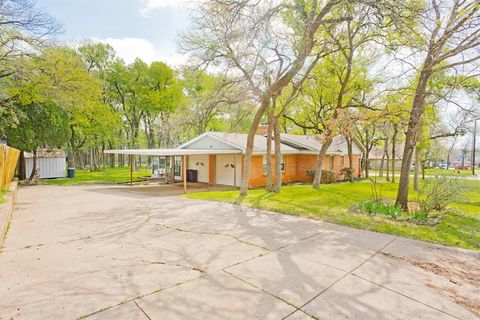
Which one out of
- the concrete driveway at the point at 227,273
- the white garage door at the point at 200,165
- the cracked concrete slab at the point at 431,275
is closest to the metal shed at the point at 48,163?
the white garage door at the point at 200,165

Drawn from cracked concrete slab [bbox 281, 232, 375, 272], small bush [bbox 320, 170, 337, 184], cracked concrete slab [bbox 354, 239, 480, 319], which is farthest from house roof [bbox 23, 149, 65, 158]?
cracked concrete slab [bbox 354, 239, 480, 319]

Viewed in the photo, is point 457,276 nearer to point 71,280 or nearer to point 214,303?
point 214,303

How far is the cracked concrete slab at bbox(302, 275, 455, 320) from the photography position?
2727 millimetres

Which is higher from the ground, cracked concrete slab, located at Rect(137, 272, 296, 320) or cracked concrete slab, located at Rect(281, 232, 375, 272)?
cracked concrete slab, located at Rect(137, 272, 296, 320)

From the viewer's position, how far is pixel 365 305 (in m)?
2.90

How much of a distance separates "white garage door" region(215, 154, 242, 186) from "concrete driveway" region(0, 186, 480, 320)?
9960mm

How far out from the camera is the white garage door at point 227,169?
1629cm

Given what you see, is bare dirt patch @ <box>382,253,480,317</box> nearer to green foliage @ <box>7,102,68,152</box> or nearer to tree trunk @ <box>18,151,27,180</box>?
green foliage @ <box>7,102,68,152</box>

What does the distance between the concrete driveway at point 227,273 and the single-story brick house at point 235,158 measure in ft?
27.2

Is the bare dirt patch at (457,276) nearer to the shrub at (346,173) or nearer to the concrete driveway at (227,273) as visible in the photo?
the concrete driveway at (227,273)

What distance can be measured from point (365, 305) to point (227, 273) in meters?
1.79

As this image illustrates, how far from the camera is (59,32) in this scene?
11.1 meters

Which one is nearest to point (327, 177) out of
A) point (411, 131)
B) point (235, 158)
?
point (235, 158)

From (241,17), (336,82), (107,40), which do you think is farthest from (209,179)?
(107,40)
